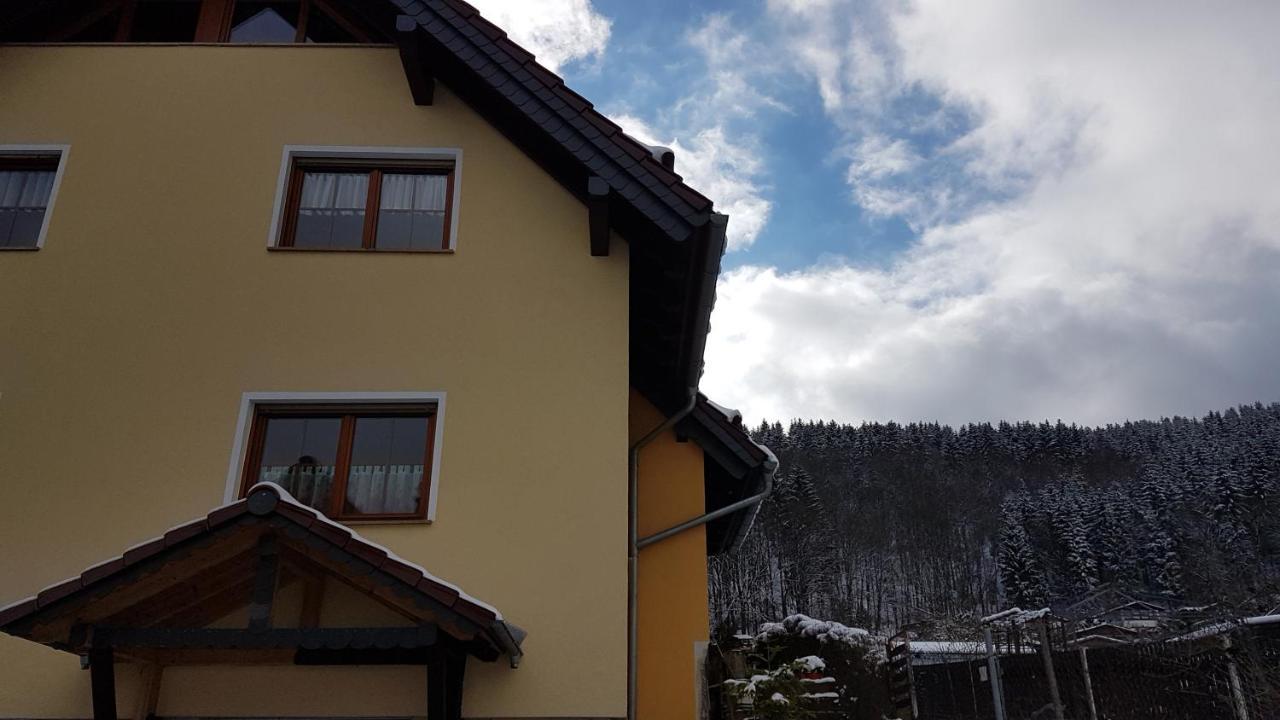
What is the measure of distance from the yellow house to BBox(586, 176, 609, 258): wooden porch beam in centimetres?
4

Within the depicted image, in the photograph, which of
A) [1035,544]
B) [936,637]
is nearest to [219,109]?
[936,637]

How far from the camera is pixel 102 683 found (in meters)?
6.20

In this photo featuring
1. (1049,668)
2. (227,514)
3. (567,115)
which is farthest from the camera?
(1049,668)

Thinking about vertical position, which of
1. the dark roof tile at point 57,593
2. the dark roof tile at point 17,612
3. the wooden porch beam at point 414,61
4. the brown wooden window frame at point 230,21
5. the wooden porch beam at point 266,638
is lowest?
the wooden porch beam at point 266,638

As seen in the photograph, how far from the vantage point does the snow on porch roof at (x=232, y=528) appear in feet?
18.7

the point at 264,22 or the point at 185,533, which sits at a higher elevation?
the point at 264,22

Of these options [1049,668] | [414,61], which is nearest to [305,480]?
[414,61]

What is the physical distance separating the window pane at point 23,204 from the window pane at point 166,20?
1.89 meters

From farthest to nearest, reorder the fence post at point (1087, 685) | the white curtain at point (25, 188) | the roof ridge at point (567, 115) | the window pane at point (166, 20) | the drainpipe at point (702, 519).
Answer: the fence post at point (1087, 685) < the window pane at point (166, 20) < the drainpipe at point (702, 519) < the white curtain at point (25, 188) < the roof ridge at point (567, 115)

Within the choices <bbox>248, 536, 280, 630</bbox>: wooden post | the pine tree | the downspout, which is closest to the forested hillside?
the pine tree

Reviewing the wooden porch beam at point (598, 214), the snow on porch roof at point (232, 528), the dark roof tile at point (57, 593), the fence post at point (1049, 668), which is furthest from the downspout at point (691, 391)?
the fence post at point (1049, 668)

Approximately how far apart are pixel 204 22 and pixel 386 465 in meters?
5.50

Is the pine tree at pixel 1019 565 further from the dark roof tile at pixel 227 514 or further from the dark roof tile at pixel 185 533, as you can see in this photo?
the dark roof tile at pixel 185 533

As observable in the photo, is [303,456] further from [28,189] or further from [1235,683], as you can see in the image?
[1235,683]
